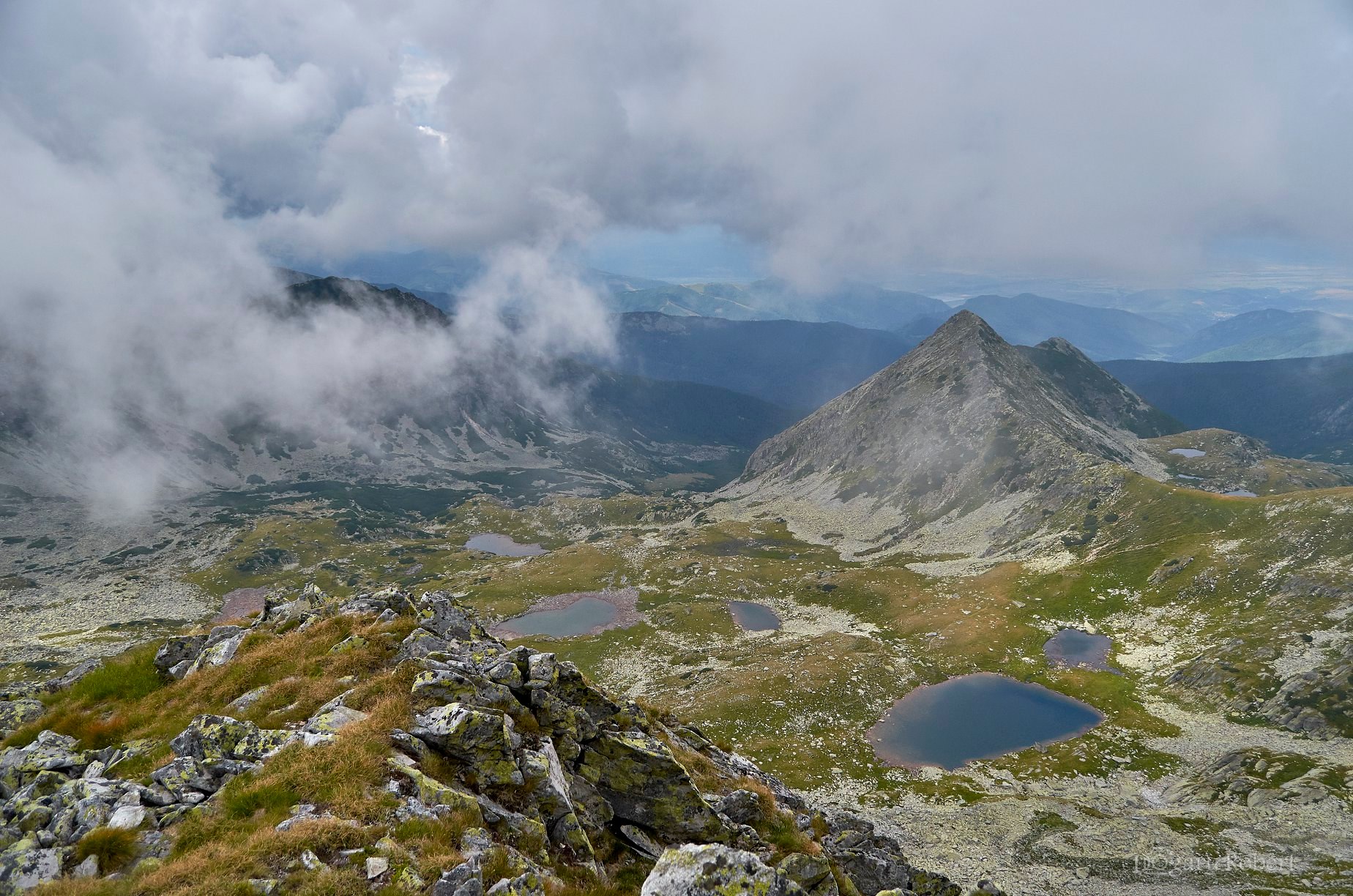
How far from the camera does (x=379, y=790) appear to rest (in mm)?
18141

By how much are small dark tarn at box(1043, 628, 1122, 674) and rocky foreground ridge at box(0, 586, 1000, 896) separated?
A: 3211 inches

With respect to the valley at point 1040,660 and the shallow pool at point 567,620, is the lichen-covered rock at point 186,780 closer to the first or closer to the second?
the valley at point 1040,660

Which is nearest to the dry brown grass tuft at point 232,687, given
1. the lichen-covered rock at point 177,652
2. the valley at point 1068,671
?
the lichen-covered rock at point 177,652

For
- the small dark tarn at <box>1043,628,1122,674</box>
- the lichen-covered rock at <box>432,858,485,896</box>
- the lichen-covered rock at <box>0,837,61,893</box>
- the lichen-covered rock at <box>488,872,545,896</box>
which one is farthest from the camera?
the small dark tarn at <box>1043,628,1122,674</box>

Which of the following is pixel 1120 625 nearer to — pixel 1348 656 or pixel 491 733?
pixel 1348 656

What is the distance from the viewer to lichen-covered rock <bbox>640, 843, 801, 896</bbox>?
54.0 ft

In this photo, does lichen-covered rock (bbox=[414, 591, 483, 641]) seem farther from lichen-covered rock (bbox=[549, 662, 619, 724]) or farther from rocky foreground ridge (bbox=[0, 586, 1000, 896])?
lichen-covered rock (bbox=[549, 662, 619, 724])

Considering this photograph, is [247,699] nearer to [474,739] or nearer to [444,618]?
[474,739]

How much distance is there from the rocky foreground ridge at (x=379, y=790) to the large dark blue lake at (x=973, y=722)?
167 feet

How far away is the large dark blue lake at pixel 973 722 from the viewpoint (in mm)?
77875

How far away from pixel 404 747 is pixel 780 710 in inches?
2981

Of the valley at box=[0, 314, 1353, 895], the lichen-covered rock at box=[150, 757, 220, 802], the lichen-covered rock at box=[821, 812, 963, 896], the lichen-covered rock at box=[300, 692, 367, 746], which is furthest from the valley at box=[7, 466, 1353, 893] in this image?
the lichen-covered rock at box=[150, 757, 220, 802]

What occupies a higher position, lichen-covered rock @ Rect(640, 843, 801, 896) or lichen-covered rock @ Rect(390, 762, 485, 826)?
lichen-covered rock @ Rect(390, 762, 485, 826)

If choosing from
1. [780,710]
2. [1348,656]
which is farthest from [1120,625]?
[780,710]
